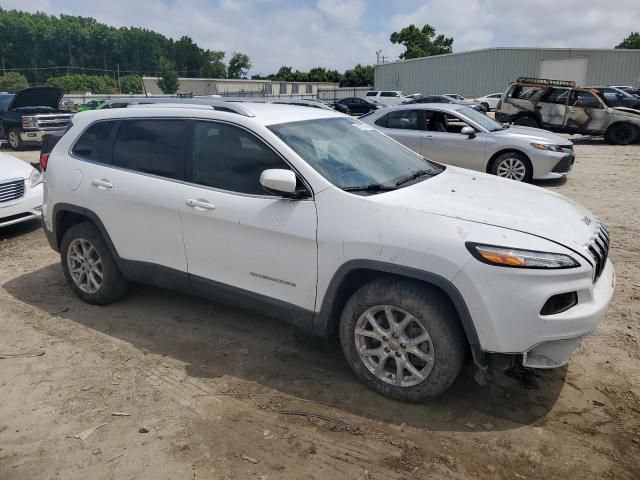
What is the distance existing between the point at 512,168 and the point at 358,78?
7031 centimetres

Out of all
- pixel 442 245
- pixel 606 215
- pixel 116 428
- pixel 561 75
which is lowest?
pixel 116 428

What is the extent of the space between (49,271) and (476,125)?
7671mm

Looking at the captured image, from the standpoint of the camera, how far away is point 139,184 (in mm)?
4086

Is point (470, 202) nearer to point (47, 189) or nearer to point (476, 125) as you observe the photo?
point (47, 189)

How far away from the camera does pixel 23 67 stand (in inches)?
4171

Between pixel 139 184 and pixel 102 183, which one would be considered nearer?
pixel 139 184

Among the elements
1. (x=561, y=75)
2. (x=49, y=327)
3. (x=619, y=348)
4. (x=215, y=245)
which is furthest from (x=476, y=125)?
(x=561, y=75)

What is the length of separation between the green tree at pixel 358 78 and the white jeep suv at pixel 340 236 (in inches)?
2856

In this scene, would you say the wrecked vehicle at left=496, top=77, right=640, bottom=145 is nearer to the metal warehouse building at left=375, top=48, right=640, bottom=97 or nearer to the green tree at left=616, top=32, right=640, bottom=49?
the metal warehouse building at left=375, top=48, right=640, bottom=97

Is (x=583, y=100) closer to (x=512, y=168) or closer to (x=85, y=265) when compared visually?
(x=512, y=168)

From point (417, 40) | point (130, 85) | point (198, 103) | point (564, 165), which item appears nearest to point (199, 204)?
point (198, 103)

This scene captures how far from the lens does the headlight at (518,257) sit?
108 inches

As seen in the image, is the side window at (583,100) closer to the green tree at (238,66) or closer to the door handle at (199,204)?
the door handle at (199,204)

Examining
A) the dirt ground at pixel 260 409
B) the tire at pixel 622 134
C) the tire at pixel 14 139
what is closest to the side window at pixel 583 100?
the tire at pixel 622 134
